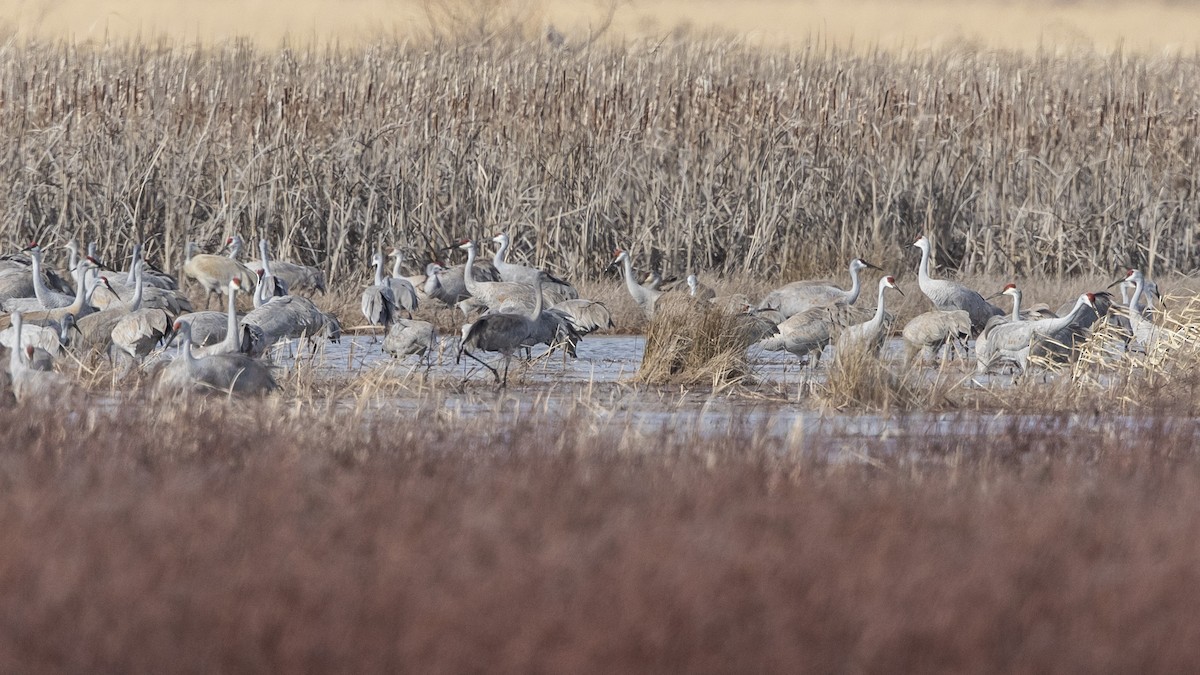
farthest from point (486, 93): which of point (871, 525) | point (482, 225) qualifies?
point (871, 525)

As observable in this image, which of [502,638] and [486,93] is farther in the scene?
[486,93]

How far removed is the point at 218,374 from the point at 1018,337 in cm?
502

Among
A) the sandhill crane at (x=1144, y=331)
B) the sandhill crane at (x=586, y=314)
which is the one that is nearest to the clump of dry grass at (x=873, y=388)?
the sandhill crane at (x=1144, y=331)

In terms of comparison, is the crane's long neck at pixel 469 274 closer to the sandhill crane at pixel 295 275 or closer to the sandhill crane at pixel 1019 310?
the sandhill crane at pixel 295 275

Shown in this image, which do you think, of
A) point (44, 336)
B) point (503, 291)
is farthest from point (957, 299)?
point (44, 336)

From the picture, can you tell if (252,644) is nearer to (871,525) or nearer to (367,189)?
(871,525)

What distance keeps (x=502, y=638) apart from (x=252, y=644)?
21.3 inches

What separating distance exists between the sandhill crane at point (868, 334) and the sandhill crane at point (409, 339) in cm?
257

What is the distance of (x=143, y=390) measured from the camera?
8.88 meters

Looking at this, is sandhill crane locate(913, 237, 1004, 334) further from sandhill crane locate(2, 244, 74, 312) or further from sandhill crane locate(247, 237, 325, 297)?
sandhill crane locate(2, 244, 74, 312)

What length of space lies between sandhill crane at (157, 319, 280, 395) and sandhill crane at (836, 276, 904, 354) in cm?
294

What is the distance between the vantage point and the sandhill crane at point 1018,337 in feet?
36.2

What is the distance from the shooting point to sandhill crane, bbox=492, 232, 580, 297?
13500 mm

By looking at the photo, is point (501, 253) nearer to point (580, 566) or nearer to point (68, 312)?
point (68, 312)
